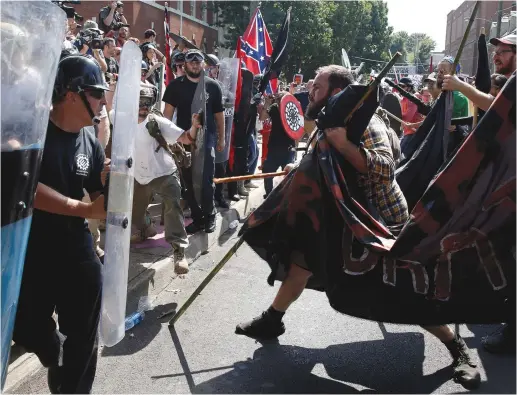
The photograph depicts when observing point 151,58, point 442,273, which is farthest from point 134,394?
point 151,58

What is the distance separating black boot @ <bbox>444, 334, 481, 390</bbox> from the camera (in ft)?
10.2

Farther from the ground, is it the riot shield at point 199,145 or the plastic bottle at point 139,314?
the riot shield at point 199,145

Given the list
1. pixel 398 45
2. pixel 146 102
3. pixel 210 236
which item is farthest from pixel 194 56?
pixel 398 45

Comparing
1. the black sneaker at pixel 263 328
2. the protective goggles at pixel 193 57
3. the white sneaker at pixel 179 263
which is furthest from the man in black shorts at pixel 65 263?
the protective goggles at pixel 193 57

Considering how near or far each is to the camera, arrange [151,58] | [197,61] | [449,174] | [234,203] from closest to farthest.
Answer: [449,174] → [197,61] → [234,203] → [151,58]

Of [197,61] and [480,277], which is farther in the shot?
[197,61]

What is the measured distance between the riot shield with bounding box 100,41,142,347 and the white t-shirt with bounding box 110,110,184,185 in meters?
2.28

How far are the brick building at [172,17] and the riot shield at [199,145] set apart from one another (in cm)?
1717

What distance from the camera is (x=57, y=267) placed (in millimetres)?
2455

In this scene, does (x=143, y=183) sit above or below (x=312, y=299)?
above

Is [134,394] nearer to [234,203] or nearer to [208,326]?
[208,326]

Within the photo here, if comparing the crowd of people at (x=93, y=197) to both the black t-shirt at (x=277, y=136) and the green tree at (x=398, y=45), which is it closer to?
the green tree at (x=398, y=45)

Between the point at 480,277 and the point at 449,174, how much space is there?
545mm

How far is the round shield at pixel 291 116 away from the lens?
6699 mm
